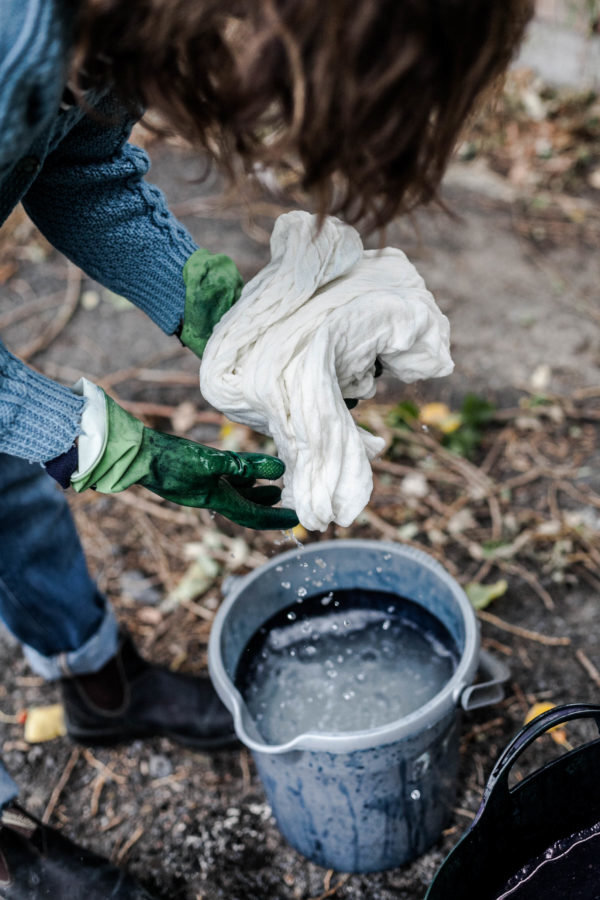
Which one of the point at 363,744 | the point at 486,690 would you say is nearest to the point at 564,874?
the point at 486,690

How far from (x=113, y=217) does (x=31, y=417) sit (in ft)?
1.37

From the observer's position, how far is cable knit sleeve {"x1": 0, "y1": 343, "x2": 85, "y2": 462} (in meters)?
1.21

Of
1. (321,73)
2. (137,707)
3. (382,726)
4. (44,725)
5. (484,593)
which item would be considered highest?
(321,73)

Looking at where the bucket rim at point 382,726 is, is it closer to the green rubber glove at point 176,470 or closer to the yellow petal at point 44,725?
the green rubber glove at point 176,470

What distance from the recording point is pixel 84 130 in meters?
1.31

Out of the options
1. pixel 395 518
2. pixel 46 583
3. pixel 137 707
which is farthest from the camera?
pixel 395 518

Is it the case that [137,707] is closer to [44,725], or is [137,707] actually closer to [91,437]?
[44,725]

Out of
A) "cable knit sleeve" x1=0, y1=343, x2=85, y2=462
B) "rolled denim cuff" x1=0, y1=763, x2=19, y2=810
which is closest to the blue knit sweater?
"cable knit sleeve" x1=0, y1=343, x2=85, y2=462

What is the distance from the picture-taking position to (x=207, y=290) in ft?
4.75

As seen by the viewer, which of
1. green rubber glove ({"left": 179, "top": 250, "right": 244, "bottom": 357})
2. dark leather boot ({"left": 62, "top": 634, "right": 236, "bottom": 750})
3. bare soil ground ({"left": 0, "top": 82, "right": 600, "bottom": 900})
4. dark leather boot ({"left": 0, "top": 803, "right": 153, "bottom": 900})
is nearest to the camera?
green rubber glove ({"left": 179, "top": 250, "right": 244, "bottom": 357})

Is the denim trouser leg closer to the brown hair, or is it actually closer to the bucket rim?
the bucket rim

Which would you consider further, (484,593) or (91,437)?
(484,593)

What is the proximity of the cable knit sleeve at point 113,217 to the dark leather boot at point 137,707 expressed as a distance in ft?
2.95

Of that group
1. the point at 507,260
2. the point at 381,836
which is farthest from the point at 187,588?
the point at 507,260
